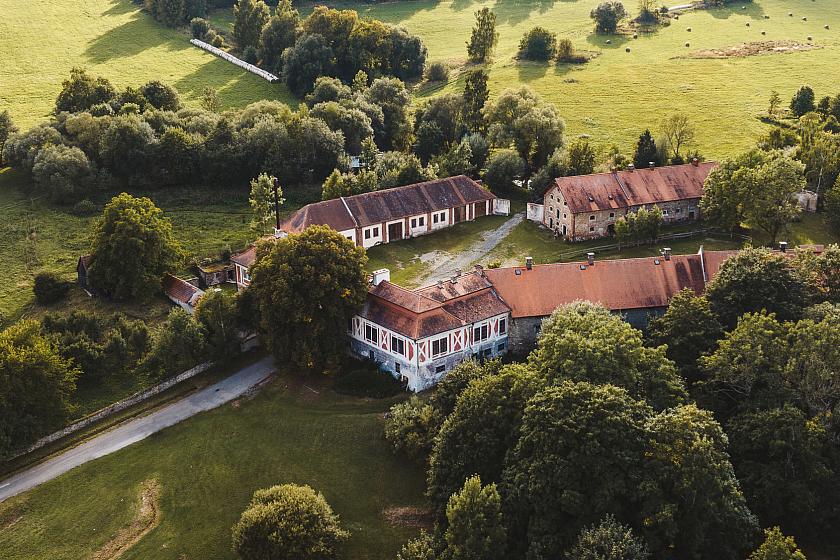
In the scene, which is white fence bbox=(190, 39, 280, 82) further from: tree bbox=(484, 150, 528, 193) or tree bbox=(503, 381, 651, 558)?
tree bbox=(503, 381, 651, 558)

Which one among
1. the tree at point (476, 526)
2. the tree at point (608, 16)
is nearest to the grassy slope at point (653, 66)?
the tree at point (608, 16)

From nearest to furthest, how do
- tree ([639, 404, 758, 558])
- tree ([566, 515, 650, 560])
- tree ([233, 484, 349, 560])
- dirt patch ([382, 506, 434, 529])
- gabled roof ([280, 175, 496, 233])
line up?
tree ([566, 515, 650, 560]), tree ([639, 404, 758, 558]), tree ([233, 484, 349, 560]), dirt patch ([382, 506, 434, 529]), gabled roof ([280, 175, 496, 233])

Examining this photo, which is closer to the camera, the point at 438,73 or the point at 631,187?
the point at 631,187

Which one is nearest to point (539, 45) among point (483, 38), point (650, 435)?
point (483, 38)

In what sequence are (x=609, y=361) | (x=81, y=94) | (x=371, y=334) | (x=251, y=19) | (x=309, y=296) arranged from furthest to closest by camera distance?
(x=251, y=19) → (x=81, y=94) → (x=371, y=334) → (x=309, y=296) → (x=609, y=361)

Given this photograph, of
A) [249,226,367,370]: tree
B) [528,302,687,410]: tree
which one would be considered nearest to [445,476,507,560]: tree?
[528,302,687,410]: tree

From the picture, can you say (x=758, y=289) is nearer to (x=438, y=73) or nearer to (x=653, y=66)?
(x=438, y=73)

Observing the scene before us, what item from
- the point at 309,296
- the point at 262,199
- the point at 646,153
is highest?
the point at 646,153

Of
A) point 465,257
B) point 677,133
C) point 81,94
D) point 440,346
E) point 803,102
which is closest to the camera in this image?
point 440,346
